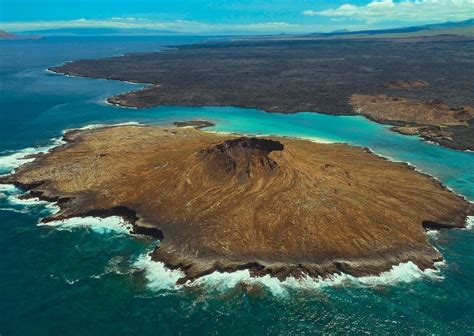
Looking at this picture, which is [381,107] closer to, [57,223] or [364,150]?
[364,150]

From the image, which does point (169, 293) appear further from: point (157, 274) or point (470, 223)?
point (470, 223)

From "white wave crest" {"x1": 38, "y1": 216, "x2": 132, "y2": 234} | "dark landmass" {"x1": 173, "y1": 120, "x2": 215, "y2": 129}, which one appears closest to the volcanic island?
"white wave crest" {"x1": 38, "y1": 216, "x2": 132, "y2": 234}

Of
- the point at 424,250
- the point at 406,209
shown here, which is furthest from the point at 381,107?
the point at 424,250

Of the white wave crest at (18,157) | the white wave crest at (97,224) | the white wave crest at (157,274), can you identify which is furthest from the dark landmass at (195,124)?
the white wave crest at (157,274)

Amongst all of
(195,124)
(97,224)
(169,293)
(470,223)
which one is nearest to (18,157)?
(97,224)

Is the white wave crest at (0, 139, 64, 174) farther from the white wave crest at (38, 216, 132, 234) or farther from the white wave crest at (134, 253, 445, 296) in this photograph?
the white wave crest at (134, 253, 445, 296)

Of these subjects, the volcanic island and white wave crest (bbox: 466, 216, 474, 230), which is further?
white wave crest (bbox: 466, 216, 474, 230)
